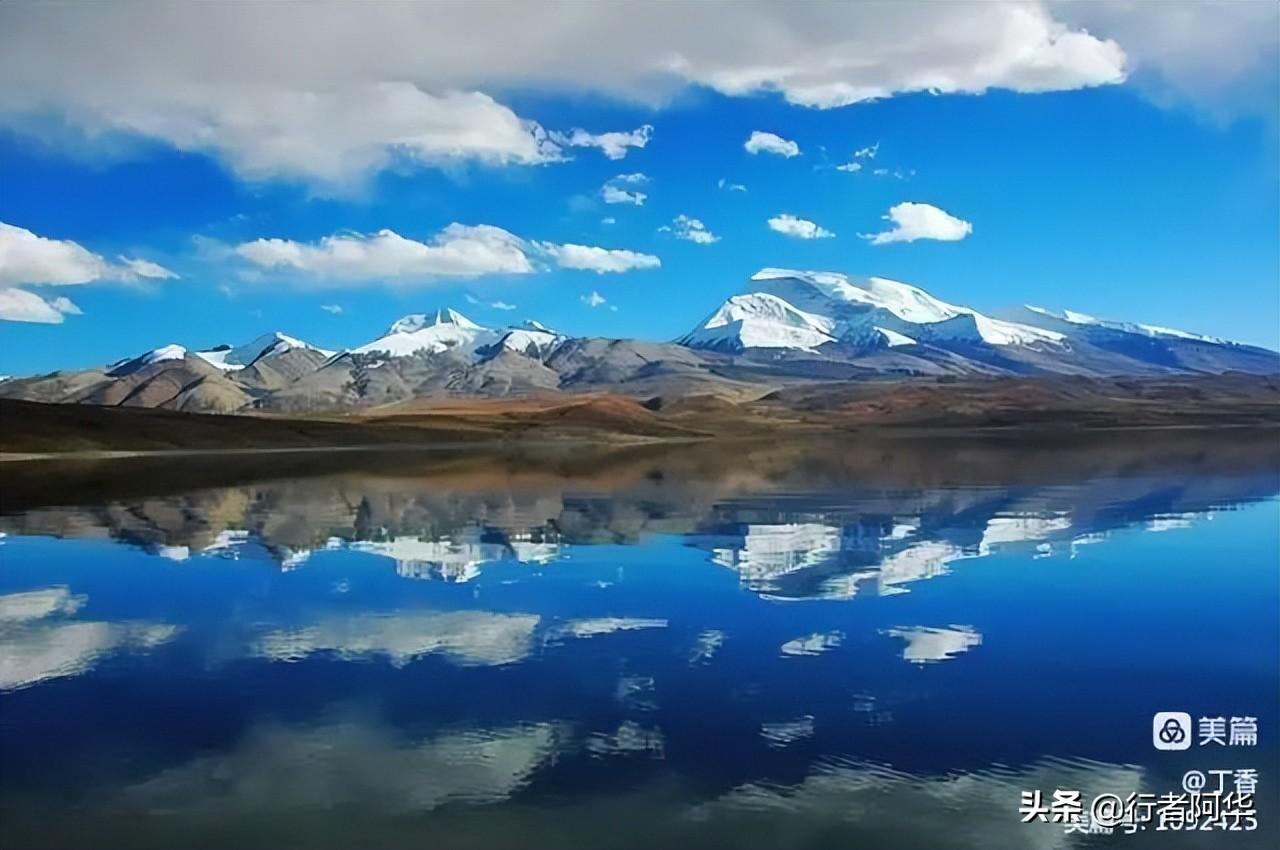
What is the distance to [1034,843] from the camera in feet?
27.2

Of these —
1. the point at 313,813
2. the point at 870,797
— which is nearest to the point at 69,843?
the point at 313,813

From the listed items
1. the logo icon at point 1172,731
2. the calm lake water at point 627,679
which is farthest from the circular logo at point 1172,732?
the calm lake water at point 627,679

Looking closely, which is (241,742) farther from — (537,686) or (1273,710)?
(1273,710)

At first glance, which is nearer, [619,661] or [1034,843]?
[1034,843]

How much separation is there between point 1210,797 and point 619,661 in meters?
6.61

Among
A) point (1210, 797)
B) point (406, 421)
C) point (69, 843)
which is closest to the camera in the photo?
point (69, 843)

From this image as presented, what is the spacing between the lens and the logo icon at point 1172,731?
32.9 ft

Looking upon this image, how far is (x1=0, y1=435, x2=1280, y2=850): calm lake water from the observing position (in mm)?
8688

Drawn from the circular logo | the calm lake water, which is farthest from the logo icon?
the calm lake water

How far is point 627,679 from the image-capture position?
40.7 ft

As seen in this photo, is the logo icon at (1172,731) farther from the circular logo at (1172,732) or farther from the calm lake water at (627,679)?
the calm lake water at (627,679)

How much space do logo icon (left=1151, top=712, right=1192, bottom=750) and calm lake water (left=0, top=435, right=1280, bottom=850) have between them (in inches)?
7.8

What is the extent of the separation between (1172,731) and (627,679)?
5.53 metres

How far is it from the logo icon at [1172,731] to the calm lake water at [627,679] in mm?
199
